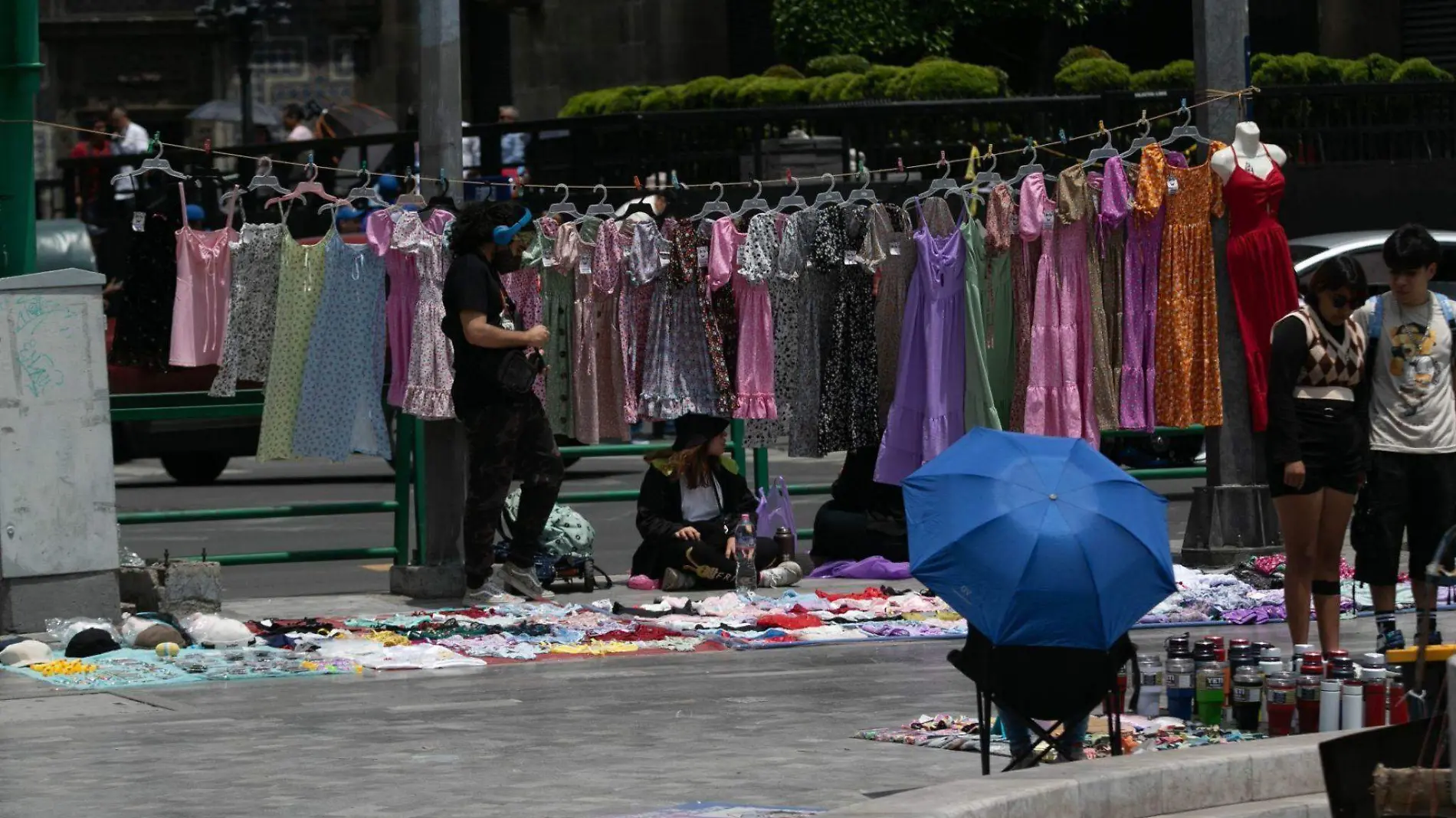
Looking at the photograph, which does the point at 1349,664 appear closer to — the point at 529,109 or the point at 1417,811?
the point at 1417,811

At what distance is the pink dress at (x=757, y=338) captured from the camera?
44.8ft

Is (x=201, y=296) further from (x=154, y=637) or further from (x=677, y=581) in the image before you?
(x=677, y=581)

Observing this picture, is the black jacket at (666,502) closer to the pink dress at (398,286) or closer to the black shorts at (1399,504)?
the pink dress at (398,286)

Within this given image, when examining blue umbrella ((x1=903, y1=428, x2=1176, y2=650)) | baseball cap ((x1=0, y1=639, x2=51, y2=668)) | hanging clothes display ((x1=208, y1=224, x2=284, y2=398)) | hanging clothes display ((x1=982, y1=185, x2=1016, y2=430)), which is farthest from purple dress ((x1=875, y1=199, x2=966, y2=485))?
blue umbrella ((x1=903, y1=428, x2=1176, y2=650))

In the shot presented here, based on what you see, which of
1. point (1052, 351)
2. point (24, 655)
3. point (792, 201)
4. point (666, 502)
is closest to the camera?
point (24, 655)

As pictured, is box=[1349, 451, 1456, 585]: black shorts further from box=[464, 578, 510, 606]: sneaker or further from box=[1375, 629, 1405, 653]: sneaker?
box=[464, 578, 510, 606]: sneaker

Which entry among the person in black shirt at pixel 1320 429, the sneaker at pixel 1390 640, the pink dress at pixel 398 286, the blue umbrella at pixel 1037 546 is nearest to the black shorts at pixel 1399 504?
the person in black shirt at pixel 1320 429

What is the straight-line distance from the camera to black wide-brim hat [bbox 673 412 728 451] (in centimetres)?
1345

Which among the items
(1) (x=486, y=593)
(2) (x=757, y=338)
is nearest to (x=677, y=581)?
(1) (x=486, y=593)

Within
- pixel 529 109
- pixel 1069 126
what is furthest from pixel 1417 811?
pixel 529 109

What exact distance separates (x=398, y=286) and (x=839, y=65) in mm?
14047

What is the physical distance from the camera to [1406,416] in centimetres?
987

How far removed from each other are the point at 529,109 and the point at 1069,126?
13723mm

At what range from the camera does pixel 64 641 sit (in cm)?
1107
